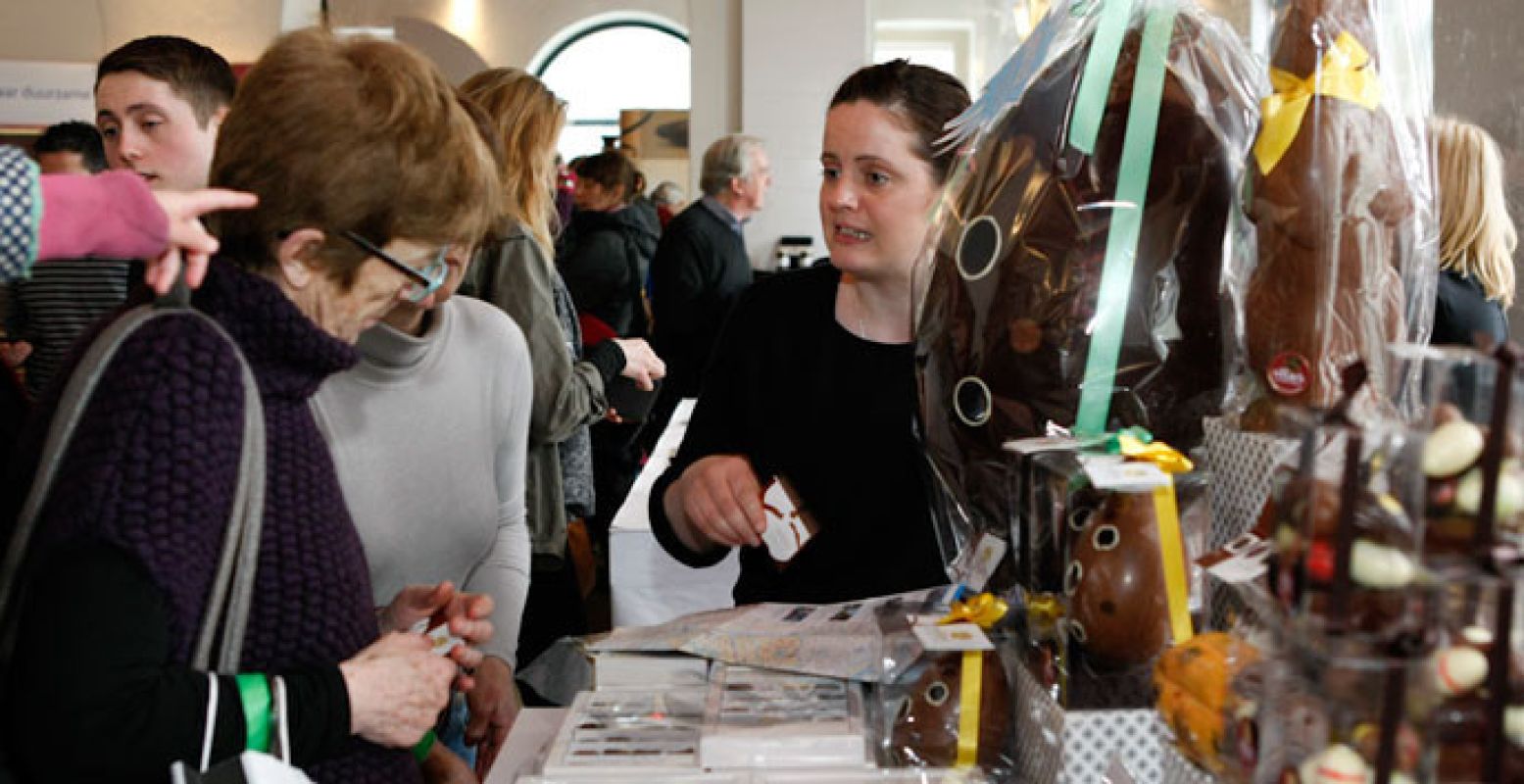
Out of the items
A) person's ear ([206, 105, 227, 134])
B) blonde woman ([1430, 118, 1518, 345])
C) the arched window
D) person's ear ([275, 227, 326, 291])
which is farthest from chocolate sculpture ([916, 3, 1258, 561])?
the arched window

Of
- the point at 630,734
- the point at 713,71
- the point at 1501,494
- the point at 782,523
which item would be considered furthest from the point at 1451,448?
the point at 713,71

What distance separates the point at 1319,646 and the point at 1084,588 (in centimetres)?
34

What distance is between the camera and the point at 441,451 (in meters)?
1.67

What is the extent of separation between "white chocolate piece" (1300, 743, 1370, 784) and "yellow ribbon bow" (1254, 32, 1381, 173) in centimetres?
50

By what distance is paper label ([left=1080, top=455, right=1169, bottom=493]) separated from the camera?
946mm

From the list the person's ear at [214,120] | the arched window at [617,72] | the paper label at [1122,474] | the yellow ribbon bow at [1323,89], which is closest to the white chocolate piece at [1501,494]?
the paper label at [1122,474]

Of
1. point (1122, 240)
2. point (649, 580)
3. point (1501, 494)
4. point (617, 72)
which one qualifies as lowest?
point (649, 580)

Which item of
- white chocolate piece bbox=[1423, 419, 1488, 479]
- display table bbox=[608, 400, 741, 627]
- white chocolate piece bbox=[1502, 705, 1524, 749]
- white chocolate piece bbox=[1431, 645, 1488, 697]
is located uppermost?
white chocolate piece bbox=[1423, 419, 1488, 479]

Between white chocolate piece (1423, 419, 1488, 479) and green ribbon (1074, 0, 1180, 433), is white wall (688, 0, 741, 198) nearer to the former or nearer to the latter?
green ribbon (1074, 0, 1180, 433)

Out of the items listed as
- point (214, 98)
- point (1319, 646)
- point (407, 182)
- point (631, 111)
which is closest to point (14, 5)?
point (631, 111)

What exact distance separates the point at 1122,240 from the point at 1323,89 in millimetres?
187

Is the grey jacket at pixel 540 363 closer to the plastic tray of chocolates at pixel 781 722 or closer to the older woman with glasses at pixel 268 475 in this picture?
the older woman with glasses at pixel 268 475

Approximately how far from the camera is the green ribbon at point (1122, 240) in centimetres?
108

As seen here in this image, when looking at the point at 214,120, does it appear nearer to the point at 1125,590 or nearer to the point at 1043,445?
the point at 1043,445
